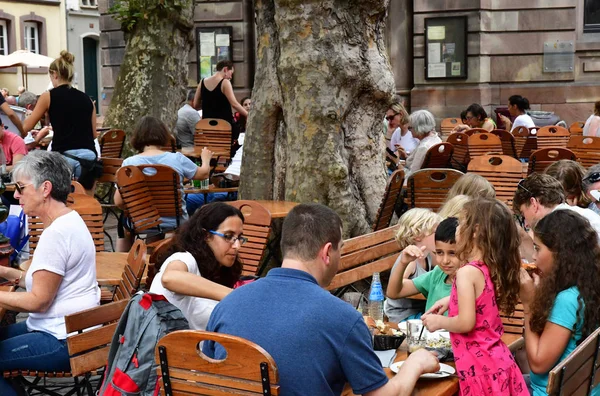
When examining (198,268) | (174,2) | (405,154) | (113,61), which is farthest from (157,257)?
(113,61)

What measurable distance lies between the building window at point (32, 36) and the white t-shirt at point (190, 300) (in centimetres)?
3804

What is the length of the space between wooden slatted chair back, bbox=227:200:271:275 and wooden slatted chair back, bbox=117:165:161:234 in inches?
69.7

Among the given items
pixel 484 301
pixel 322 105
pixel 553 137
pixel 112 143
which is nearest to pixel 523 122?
pixel 553 137

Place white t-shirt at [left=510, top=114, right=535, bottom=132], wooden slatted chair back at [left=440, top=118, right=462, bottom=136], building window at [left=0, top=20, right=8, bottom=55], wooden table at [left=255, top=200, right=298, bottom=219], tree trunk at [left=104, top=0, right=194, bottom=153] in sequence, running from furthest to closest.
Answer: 1. building window at [left=0, top=20, right=8, bottom=55]
2. wooden slatted chair back at [left=440, top=118, right=462, bottom=136]
3. tree trunk at [left=104, top=0, right=194, bottom=153]
4. white t-shirt at [left=510, top=114, right=535, bottom=132]
5. wooden table at [left=255, top=200, right=298, bottom=219]

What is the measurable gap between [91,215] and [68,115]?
10.9ft

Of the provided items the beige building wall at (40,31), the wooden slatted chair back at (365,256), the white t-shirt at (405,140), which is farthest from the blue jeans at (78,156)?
the beige building wall at (40,31)

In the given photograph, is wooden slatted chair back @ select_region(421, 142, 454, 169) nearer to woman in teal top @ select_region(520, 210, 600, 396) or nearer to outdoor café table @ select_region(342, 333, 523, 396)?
woman in teal top @ select_region(520, 210, 600, 396)

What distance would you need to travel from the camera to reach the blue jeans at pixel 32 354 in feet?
16.0

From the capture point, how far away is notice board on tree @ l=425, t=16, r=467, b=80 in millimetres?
21000

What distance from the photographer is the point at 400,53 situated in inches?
853

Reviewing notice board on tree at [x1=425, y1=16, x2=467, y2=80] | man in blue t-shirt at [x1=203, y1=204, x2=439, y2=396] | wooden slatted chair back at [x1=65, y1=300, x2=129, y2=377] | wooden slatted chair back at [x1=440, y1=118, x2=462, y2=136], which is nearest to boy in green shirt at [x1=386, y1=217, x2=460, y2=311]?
man in blue t-shirt at [x1=203, y1=204, x2=439, y2=396]

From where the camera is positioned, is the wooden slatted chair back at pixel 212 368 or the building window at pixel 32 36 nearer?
the wooden slatted chair back at pixel 212 368

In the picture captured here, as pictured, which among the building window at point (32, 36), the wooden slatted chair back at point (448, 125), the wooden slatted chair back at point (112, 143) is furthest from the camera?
the building window at point (32, 36)

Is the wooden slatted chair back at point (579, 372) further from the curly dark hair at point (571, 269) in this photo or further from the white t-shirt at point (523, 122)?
the white t-shirt at point (523, 122)
